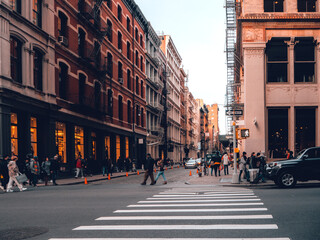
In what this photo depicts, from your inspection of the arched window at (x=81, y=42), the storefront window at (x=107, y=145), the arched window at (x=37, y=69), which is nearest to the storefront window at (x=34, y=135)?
the arched window at (x=37, y=69)

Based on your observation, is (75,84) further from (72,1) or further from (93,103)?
(72,1)

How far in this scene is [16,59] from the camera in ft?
80.6

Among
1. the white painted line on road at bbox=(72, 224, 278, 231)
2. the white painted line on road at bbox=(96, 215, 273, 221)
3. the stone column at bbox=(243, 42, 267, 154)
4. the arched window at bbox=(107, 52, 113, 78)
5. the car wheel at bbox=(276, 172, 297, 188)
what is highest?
the arched window at bbox=(107, 52, 113, 78)

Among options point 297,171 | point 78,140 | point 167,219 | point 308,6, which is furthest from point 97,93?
point 167,219

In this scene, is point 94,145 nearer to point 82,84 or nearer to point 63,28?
point 82,84

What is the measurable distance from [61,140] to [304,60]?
1815 cm

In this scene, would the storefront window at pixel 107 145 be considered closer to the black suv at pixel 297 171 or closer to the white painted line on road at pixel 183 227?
the black suv at pixel 297 171

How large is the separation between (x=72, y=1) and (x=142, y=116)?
24.8 meters

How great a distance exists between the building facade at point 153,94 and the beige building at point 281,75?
34.1 m

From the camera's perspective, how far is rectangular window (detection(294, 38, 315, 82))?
78.9 feet

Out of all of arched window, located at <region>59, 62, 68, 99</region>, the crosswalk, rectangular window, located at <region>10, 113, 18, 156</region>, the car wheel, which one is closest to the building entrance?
the car wheel

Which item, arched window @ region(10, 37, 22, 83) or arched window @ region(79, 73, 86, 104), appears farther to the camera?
arched window @ region(79, 73, 86, 104)

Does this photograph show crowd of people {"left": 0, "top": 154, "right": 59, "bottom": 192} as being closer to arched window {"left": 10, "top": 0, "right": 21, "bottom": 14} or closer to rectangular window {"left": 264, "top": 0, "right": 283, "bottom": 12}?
arched window {"left": 10, "top": 0, "right": 21, "bottom": 14}

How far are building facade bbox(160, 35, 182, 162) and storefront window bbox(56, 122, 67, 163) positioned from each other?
1571 inches
